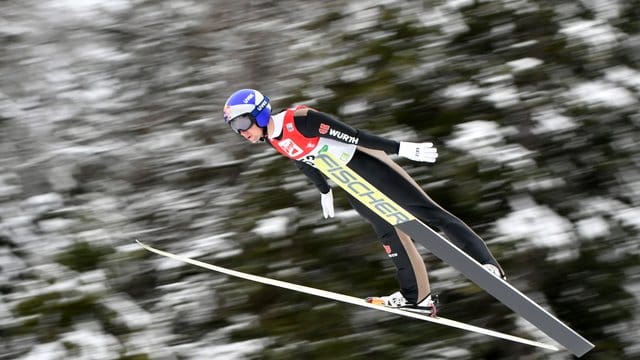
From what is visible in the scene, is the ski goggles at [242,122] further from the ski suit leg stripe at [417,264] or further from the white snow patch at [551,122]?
the white snow patch at [551,122]

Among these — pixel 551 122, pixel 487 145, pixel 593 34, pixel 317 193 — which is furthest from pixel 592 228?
pixel 317 193

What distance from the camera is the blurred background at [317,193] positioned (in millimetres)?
6902

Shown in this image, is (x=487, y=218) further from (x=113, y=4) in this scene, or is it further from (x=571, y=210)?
(x=113, y=4)

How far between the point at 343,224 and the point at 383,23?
1.99m

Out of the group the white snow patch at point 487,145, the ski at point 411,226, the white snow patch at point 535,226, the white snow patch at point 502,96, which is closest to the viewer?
the ski at point 411,226

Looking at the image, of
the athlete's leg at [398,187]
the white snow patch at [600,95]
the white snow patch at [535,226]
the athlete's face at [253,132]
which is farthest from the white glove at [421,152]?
the white snow patch at [600,95]

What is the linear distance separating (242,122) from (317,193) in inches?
112

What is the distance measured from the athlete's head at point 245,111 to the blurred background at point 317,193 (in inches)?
110

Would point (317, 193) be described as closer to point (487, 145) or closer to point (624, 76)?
point (487, 145)

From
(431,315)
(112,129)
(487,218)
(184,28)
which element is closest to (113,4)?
(184,28)

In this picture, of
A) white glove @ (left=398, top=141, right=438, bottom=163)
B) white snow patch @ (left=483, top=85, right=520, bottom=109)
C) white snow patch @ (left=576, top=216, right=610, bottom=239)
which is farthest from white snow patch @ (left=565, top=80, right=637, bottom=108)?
white glove @ (left=398, top=141, right=438, bottom=163)

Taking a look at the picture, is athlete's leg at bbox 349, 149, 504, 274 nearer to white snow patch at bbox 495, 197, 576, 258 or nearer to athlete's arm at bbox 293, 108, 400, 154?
athlete's arm at bbox 293, 108, 400, 154

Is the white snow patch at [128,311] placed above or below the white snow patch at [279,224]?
below

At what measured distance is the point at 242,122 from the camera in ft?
13.7
